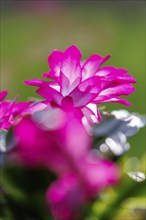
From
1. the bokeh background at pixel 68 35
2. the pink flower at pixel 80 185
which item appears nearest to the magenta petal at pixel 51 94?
the pink flower at pixel 80 185

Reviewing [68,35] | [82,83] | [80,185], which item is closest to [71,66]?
[82,83]

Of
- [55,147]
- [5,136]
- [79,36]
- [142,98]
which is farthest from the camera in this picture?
[79,36]

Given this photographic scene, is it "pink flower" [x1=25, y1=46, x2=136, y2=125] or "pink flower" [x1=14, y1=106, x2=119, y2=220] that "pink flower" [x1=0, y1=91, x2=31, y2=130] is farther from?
"pink flower" [x1=14, y1=106, x2=119, y2=220]

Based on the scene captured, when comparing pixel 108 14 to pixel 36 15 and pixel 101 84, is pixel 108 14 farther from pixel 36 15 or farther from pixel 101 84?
pixel 101 84

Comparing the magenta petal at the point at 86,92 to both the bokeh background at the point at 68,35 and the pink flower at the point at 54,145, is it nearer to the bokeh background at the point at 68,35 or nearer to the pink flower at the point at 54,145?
the pink flower at the point at 54,145

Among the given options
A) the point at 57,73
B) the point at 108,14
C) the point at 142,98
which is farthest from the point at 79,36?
the point at 57,73
